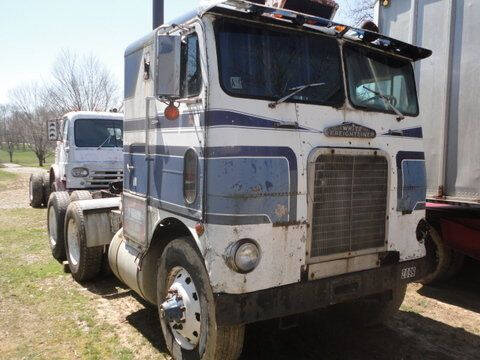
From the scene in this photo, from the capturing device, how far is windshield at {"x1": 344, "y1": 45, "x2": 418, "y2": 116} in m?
4.03

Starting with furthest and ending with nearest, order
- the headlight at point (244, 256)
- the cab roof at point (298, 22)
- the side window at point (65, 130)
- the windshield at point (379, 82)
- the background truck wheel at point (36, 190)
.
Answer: the background truck wheel at point (36, 190), the side window at point (65, 130), the windshield at point (379, 82), the cab roof at point (298, 22), the headlight at point (244, 256)

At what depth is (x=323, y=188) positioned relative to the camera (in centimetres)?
366

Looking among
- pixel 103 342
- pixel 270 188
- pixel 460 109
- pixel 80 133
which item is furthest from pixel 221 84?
pixel 80 133

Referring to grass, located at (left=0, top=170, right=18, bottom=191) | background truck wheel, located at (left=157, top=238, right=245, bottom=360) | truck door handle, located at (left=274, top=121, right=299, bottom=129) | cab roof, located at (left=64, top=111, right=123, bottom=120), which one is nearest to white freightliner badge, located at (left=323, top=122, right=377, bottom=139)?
truck door handle, located at (left=274, top=121, right=299, bottom=129)

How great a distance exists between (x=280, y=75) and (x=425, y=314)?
138 inches

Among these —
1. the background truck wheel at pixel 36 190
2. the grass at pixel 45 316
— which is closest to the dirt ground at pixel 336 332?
the grass at pixel 45 316

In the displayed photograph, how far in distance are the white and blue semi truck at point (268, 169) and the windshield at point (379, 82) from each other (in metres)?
0.02

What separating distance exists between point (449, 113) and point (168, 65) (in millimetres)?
3673

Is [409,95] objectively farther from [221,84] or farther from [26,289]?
[26,289]

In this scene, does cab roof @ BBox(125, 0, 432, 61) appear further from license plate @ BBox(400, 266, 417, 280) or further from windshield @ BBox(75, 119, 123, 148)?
windshield @ BBox(75, 119, 123, 148)

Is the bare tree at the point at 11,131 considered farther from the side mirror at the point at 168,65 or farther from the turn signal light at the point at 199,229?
the turn signal light at the point at 199,229

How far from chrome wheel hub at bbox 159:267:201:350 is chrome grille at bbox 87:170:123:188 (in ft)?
21.0

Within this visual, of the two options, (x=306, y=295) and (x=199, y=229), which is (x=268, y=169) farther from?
(x=306, y=295)

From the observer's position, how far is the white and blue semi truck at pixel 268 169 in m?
3.30
